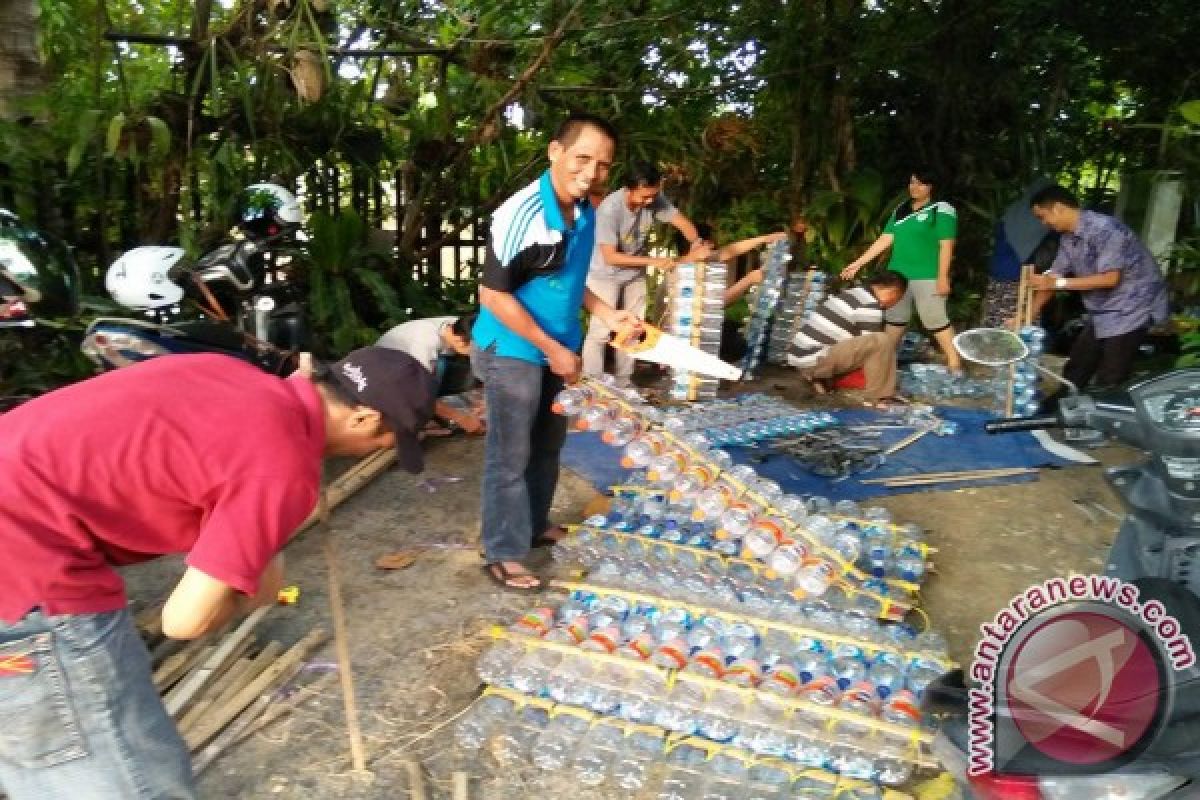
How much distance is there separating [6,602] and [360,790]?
4.32 ft

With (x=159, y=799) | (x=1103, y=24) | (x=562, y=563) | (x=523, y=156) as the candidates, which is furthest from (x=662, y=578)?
(x=1103, y=24)

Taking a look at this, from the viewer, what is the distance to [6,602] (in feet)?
5.62

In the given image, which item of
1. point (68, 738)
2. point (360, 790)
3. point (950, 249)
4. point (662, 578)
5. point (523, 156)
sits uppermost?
point (523, 156)

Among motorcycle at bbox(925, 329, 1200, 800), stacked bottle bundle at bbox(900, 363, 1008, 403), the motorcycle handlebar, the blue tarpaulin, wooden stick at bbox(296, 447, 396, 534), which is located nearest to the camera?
motorcycle at bbox(925, 329, 1200, 800)

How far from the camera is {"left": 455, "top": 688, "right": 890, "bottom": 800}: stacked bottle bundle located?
8.91 feet

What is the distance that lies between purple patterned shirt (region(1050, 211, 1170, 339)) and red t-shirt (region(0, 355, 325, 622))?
5.29 metres

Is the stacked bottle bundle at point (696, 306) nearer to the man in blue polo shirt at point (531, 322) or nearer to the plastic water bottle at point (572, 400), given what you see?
the plastic water bottle at point (572, 400)

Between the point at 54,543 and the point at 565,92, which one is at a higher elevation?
the point at 565,92

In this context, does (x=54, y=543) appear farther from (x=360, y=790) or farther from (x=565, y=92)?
(x=565, y=92)

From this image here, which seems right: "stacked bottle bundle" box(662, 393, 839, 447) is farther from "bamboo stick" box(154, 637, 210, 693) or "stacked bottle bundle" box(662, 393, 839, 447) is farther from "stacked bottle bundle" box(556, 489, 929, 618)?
"bamboo stick" box(154, 637, 210, 693)

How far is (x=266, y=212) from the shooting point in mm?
5340

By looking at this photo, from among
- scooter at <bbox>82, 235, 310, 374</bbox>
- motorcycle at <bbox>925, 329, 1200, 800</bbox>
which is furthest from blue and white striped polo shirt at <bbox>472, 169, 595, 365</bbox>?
motorcycle at <bbox>925, 329, 1200, 800</bbox>

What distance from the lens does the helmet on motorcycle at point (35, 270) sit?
12.6 feet

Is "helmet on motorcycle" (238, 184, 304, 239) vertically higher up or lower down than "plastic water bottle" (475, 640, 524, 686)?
higher up
